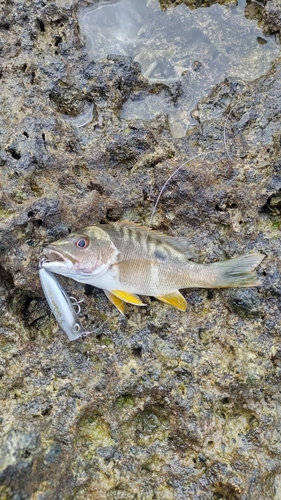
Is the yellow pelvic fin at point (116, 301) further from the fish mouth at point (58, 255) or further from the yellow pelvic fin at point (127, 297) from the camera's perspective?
the fish mouth at point (58, 255)

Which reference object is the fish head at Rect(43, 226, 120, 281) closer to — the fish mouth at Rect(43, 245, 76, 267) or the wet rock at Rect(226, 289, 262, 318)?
the fish mouth at Rect(43, 245, 76, 267)

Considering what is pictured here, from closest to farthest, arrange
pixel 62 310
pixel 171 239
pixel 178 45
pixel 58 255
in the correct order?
pixel 58 255, pixel 62 310, pixel 171 239, pixel 178 45

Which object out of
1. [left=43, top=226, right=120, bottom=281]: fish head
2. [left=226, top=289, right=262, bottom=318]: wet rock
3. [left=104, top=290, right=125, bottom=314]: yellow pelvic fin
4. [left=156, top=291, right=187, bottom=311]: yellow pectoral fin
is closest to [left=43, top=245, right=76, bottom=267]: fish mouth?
[left=43, top=226, right=120, bottom=281]: fish head

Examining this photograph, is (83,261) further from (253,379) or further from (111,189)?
(253,379)

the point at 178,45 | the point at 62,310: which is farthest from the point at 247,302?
the point at 178,45


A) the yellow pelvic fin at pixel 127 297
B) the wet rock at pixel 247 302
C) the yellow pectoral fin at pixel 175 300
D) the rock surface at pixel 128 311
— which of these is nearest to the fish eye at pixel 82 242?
the rock surface at pixel 128 311

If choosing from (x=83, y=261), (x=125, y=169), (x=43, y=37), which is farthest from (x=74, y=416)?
(x=43, y=37)

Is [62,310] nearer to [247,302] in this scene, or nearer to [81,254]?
[81,254]
